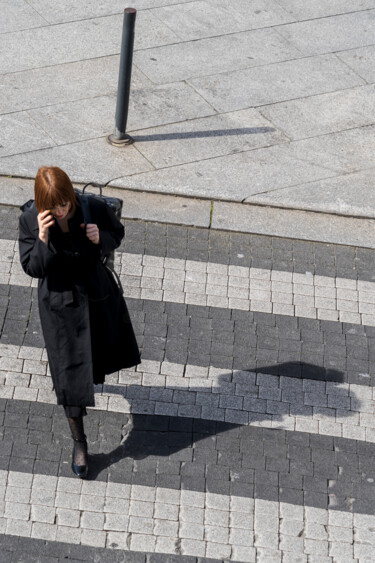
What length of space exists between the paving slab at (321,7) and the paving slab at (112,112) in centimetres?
239

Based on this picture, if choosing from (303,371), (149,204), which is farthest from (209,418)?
(149,204)

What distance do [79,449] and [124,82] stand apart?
13.1 feet

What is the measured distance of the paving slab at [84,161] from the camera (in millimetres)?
8211

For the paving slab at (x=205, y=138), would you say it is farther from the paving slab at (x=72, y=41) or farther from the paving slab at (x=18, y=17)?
the paving slab at (x=18, y=17)

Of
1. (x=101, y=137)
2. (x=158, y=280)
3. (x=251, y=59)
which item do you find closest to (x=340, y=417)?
(x=158, y=280)

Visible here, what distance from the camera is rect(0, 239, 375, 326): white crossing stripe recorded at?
6.96 m

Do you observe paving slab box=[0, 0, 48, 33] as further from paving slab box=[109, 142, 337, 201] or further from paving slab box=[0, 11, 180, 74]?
paving slab box=[109, 142, 337, 201]

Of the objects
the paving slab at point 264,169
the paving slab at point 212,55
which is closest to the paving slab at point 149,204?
the paving slab at point 264,169

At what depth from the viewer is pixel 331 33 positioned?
422 inches

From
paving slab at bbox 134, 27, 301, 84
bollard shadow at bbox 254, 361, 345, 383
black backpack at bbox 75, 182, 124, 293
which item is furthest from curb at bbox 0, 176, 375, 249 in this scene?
black backpack at bbox 75, 182, 124, 293

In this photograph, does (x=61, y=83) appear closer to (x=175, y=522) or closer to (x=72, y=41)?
(x=72, y=41)

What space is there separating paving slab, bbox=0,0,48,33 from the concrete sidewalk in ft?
0.08

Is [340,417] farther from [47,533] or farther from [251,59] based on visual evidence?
[251,59]

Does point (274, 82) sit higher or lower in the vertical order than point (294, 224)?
higher
